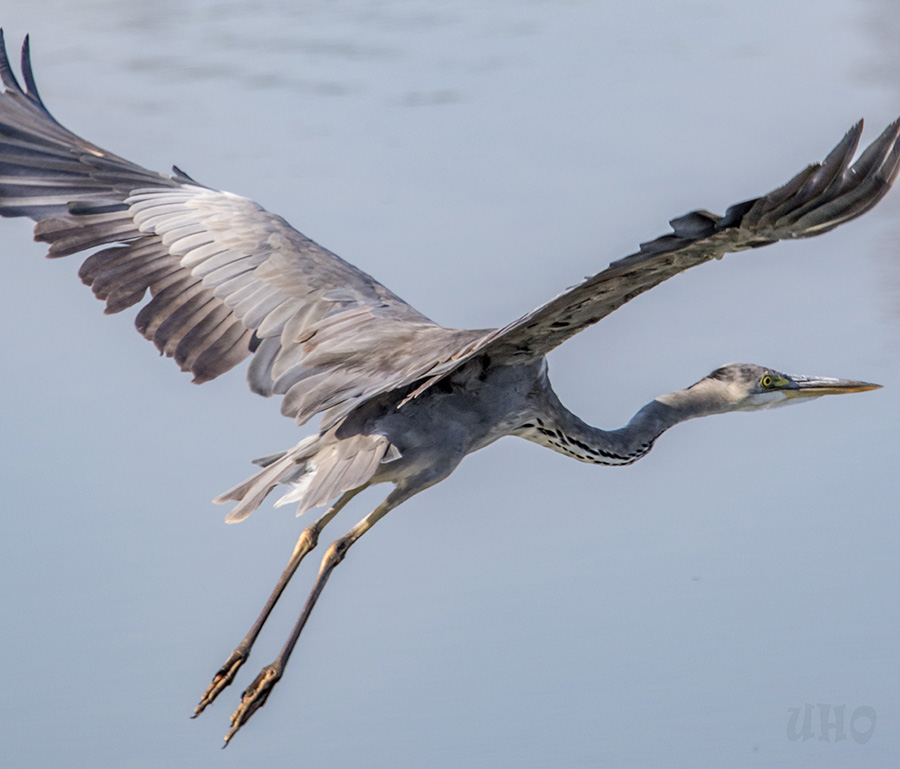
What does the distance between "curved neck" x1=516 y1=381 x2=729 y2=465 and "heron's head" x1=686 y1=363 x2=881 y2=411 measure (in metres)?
0.02

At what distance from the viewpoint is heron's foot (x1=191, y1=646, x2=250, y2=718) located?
396 cm

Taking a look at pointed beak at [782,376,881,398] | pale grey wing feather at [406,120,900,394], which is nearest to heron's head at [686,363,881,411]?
pointed beak at [782,376,881,398]

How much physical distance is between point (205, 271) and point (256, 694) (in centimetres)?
141

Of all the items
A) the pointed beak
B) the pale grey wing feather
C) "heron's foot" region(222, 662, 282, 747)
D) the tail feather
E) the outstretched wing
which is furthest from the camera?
the pointed beak

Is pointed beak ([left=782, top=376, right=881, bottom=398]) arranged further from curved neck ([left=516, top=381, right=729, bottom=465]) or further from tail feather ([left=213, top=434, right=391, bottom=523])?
tail feather ([left=213, top=434, right=391, bottom=523])

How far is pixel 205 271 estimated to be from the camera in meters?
4.53

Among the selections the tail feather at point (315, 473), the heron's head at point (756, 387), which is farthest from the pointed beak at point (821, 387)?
the tail feather at point (315, 473)

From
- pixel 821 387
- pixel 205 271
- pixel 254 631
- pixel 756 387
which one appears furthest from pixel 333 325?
pixel 821 387

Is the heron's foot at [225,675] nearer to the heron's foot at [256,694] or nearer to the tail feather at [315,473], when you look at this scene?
the heron's foot at [256,694]

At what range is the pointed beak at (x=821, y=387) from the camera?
5.08 m

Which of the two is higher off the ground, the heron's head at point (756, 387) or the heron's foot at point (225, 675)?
the heron's head at point (756, 387)

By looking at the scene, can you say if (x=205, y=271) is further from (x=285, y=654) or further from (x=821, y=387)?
(x=821, y=387)

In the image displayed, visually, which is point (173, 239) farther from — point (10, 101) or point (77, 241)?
point (10, 101)

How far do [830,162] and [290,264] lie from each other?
2048mm
